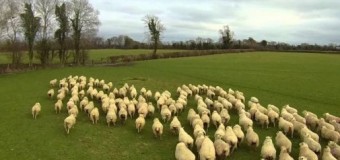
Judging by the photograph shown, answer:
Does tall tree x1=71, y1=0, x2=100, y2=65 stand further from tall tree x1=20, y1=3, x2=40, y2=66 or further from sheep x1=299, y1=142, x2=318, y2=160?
sheep x1=299, y1=142, x2=318, y2=160

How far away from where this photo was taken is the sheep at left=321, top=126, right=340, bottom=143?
18.6m

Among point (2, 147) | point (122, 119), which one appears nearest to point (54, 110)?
point (122, 119)

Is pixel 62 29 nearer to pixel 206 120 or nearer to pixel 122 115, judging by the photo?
pixel 122 115

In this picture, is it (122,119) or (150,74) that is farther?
(150,74)

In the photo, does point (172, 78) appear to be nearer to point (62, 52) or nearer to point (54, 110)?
point (54, 110)

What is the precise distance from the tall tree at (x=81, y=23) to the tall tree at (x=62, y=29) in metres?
1.49

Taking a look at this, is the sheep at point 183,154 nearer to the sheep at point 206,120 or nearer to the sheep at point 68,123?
the sheep at point 206,120

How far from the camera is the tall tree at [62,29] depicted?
6750 cm

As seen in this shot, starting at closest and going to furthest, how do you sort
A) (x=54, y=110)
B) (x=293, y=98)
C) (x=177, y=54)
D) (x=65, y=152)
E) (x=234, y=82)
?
(x=65, y=152) → (x=54, y=110) → (x=293, y=98) → (x=234, y=82) → (x=177, y=54)

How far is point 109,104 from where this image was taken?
76.7 feet

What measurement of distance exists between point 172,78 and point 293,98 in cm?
1404

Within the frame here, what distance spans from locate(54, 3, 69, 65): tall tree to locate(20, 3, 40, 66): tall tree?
4806 mm

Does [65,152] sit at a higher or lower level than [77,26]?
lower

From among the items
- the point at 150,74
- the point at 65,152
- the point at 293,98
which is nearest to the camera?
the point at 65,152
